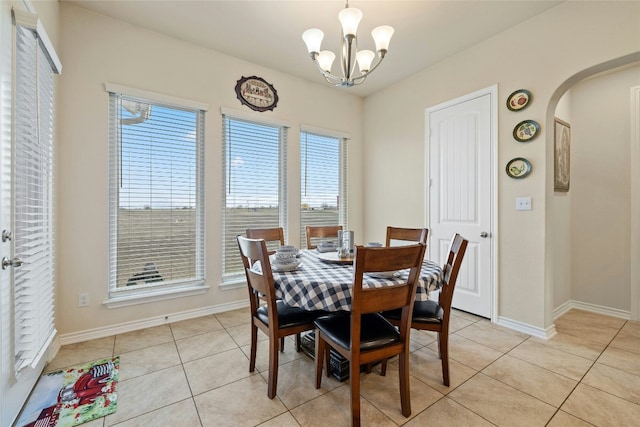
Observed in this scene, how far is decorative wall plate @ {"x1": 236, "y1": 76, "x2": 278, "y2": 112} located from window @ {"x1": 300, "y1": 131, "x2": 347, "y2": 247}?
0.57m

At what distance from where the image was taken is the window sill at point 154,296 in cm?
247

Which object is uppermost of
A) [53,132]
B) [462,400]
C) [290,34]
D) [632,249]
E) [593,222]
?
[290,34]

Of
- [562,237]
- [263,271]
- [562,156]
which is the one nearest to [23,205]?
[263,271]

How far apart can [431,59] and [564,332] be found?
301cm

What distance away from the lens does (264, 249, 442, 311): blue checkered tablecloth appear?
54.2 inches

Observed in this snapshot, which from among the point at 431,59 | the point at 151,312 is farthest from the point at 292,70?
the point at 151,312

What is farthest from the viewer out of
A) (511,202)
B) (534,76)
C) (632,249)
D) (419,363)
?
(632,249)

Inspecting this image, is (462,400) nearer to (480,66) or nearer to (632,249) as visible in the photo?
(632,249)

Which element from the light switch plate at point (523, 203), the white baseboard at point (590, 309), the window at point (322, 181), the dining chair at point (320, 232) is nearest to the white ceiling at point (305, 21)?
the window at point (322, 181)

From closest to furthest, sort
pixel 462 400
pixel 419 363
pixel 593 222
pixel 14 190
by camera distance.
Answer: pixel 14 190 → pixel 462 400 → pixel 419 363 → pixel 593 222

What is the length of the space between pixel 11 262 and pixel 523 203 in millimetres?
3557

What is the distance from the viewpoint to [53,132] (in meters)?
2.08

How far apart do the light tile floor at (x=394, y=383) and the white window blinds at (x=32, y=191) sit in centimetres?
53

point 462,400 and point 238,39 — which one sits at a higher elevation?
point 238,39
